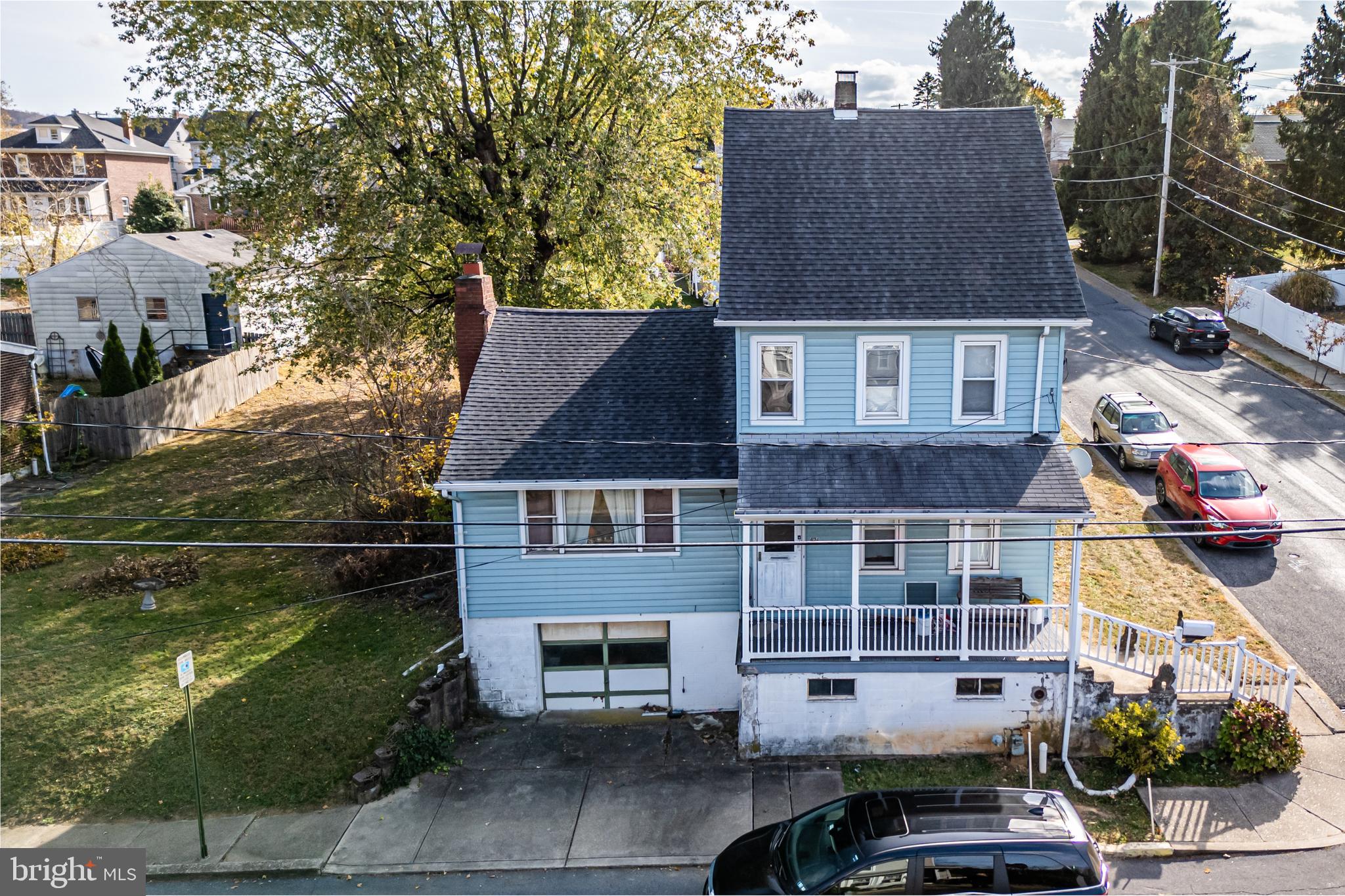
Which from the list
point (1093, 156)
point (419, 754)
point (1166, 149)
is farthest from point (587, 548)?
point (1093, 156)

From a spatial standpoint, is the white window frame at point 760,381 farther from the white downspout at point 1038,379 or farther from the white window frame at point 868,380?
the white downspout at point 1038,379

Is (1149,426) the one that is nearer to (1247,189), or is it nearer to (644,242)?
(644,242)

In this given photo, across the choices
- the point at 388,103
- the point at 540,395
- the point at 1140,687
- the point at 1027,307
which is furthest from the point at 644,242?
the point at 1140,687

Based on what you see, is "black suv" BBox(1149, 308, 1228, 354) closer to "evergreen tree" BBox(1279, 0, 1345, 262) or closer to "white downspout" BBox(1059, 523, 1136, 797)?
"evergreen tree" BBox(1279, 0, 1345, 262)

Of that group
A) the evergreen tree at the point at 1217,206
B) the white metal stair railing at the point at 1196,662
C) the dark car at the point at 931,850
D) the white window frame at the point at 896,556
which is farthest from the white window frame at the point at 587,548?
the evergreen tree at the point at 1217,206

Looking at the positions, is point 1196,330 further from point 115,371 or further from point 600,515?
point 115,371

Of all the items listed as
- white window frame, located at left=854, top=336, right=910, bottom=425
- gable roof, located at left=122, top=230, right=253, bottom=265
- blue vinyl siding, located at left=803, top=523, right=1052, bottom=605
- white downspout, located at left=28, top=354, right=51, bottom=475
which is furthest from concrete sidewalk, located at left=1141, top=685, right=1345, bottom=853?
gable roof, located at left=122, top=230, right=253, bottom=265
